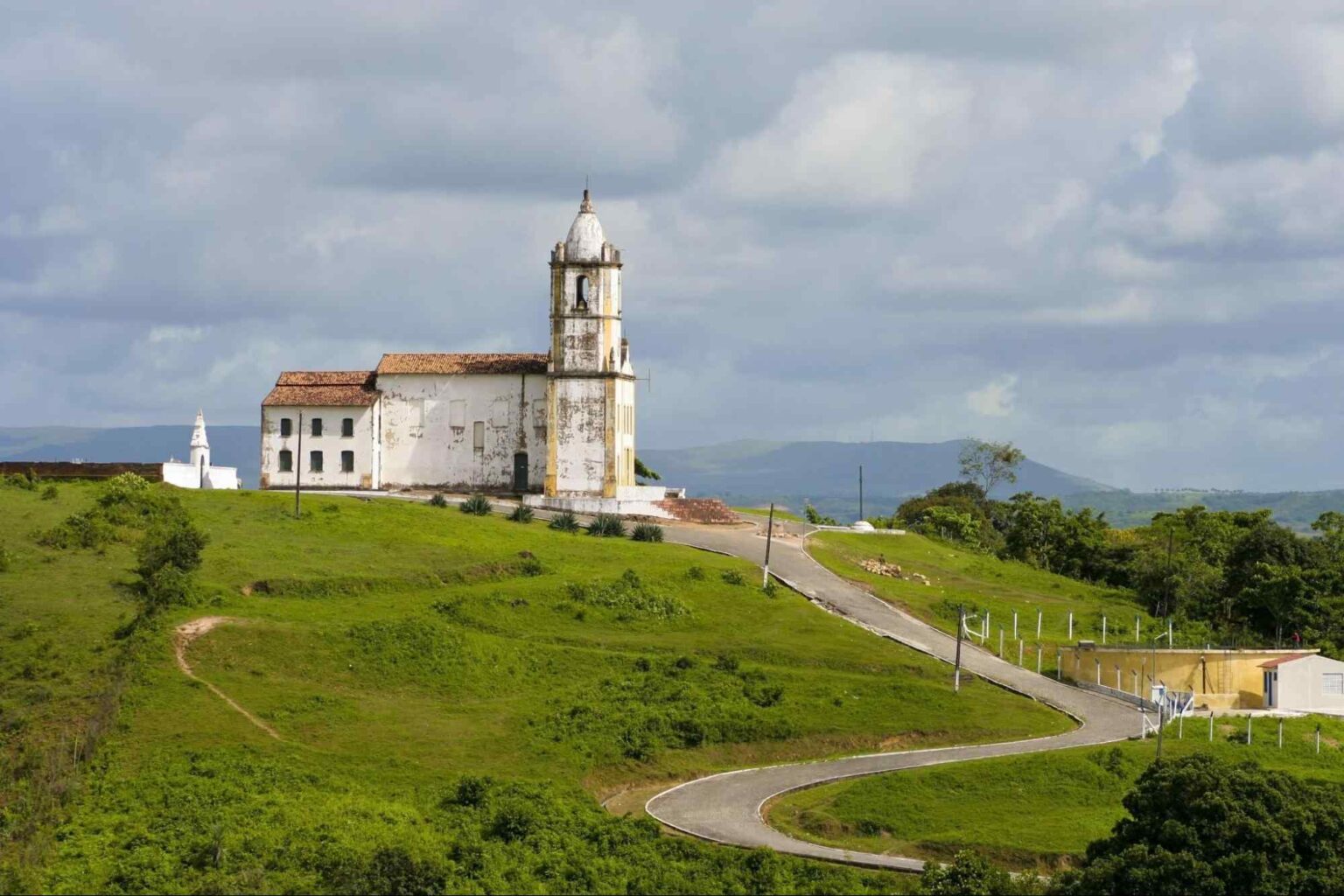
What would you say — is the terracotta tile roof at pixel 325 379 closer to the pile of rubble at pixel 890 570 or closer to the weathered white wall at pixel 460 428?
the weathered white wall at pixel 460 428

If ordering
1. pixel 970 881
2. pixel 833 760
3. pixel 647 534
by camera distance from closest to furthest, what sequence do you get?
pixel 970 881, pixel 833 760, pixel 647 534

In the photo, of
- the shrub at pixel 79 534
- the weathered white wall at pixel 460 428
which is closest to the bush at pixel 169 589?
the shrub at pixel 79 534

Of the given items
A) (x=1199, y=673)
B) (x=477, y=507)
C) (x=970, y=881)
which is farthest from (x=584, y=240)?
(x=970, y=881)

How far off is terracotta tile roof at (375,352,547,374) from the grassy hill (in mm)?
10030

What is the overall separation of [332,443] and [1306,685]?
1654 inches

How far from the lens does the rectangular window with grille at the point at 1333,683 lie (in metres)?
65.9

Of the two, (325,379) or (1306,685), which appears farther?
(325,379)

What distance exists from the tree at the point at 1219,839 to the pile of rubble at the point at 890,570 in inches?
1407

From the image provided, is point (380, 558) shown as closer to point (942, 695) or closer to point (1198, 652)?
point (942, 695)

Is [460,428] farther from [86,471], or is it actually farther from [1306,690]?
[1306,690]

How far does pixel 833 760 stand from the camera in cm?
5759

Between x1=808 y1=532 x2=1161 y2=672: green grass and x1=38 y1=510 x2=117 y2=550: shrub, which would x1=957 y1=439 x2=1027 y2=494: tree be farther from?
x1=38 y1=510 x2=117 y2=550: shrub

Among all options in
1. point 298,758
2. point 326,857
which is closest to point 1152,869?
point 326,857

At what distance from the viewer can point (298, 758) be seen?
51094 millimetres
